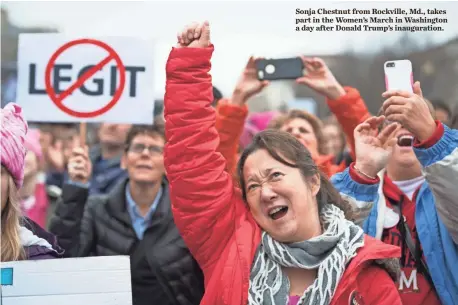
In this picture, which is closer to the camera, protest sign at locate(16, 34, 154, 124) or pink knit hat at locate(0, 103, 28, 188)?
pink knit hat at locate(0, 103, 28, 188)

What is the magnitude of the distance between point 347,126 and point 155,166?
2.77 ft

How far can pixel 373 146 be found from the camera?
110 inches

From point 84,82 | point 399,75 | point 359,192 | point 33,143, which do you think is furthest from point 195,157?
point 33,143

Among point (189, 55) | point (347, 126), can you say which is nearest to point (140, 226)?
point (347, 126)

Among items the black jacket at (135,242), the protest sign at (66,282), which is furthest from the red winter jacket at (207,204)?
the black jacket at (135,242)

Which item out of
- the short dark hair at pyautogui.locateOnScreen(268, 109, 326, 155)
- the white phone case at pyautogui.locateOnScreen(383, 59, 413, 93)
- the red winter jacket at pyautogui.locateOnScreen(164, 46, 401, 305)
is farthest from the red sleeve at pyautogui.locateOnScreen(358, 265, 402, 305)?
the short dark hair at pyautogui.locateOnScreen(268, 109, 326, 155)

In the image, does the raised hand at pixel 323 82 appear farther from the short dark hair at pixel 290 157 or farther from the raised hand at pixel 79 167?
the raised hand at pixel 79 167

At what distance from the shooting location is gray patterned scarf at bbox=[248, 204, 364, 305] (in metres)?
2.35

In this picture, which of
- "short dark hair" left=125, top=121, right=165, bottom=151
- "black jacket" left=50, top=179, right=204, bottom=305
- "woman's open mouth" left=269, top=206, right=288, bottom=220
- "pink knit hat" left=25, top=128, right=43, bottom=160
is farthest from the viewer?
"pink knit hat" left=25, top=128, right=43, bottom=160

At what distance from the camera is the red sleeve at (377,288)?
92.9 inches

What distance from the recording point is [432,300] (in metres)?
2.80

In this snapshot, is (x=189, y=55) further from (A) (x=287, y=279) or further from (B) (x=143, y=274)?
(B) (x=143, y=274)

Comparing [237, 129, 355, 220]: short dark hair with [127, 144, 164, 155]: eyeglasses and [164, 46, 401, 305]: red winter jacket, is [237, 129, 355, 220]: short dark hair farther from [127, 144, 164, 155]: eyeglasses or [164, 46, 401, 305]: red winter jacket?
[127, 144, 164, 155]: eyeglasses

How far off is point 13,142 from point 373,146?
3.81 ft
